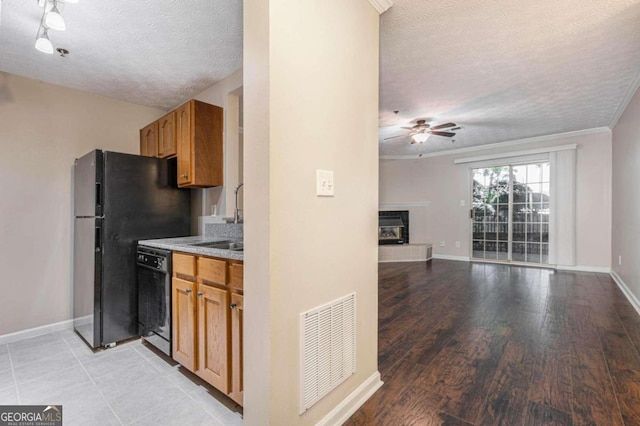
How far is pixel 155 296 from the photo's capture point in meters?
2.29

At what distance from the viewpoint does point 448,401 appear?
170 cm

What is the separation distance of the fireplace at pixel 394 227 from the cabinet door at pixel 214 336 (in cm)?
560

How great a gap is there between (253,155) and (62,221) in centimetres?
290

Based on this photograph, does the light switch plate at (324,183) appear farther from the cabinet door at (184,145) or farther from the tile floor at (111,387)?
the cabinet door at (184,145)

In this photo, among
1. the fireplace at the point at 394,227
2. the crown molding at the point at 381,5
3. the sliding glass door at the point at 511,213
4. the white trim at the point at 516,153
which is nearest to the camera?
the crown molding at the point at 381,5

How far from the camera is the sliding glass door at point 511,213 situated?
5.64 meters

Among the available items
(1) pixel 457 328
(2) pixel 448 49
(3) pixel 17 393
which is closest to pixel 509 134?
(2) pixel 448 49

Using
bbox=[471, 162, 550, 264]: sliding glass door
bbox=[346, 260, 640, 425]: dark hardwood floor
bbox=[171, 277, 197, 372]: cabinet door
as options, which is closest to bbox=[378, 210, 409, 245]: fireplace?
bbox=[471, 162, 550, 264]: sliding glass door

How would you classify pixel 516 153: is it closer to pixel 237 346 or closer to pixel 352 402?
pixel 352 402

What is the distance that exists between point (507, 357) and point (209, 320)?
2.15 metres

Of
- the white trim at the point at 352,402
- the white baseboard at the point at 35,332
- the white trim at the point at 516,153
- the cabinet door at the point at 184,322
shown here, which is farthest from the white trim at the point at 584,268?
the white baseboard at the point at 35,332

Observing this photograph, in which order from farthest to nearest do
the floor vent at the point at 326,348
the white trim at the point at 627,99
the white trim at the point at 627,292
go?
the white trim at the point at 627,292, the white trim at the point at 627,99, the floor vent at the point at 326,348

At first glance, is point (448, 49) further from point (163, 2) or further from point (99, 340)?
point (99, 340)

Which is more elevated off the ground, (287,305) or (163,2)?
(163,2)
